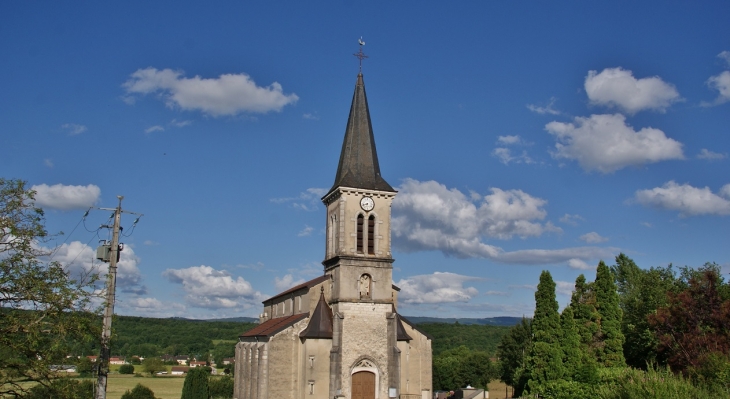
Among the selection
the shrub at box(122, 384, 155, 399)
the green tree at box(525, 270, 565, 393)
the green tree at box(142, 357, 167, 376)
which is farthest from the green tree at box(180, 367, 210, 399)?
the green tree at box(142, 357, 167, 376)

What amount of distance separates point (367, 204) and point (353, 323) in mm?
7831

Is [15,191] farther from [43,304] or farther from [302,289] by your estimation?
[302,289]

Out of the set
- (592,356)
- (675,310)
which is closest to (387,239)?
(592,356)

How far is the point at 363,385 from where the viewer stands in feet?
129

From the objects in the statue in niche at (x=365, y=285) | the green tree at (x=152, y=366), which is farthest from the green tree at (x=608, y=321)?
the green tree at (x=152, y=366)

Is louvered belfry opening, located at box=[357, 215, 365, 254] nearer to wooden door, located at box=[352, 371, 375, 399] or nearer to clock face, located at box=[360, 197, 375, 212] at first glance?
clock face, located at box=[360, 197, 375, 212]

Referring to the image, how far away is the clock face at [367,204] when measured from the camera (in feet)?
137

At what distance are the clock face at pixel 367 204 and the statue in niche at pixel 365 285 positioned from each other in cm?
443

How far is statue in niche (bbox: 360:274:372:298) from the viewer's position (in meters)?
40.8

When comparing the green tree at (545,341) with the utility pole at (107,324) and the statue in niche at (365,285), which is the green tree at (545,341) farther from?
the utility pole at (107,324)

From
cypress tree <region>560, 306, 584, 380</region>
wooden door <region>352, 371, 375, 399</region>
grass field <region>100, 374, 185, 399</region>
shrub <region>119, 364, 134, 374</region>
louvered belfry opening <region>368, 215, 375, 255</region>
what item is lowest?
grass field <region>100, 374, 185, 399</region>

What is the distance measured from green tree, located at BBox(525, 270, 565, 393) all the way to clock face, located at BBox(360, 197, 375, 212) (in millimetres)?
12330

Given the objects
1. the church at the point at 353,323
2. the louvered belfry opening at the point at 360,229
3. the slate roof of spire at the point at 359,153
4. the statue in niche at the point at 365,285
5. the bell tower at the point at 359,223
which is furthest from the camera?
the slate roof of spire at the point at 359,153

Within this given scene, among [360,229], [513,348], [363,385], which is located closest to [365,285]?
[360,229]
